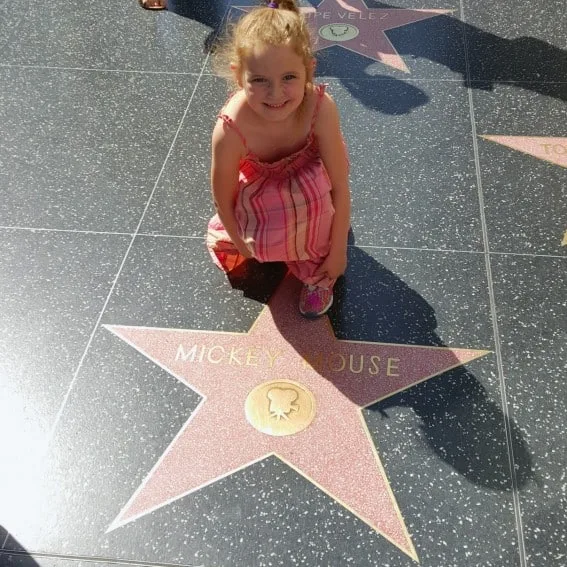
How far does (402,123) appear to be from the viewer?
8.77 ft

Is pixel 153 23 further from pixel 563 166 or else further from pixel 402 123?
pixel 563 166

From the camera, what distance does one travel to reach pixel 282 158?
173 cm

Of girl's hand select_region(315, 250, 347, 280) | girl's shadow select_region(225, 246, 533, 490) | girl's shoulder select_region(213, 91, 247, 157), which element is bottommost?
girl's shadow select_region(225, 246, 533, 490)

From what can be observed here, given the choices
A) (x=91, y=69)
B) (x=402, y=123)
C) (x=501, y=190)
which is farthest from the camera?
(x=91, y=69)

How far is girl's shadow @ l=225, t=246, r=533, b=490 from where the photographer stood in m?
1.57

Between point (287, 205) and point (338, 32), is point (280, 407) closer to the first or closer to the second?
point (287, 205)

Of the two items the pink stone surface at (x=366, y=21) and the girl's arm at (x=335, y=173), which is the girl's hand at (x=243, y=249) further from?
the pink stone surface at (x=366, y=21)

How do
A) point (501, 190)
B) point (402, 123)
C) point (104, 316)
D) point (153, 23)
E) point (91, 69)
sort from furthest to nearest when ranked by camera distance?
point (153, 23)
point (91, 69)
point (402, 123)
point (501, 190)
point (104, 316)

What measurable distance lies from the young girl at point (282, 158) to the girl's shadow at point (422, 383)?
0.11m

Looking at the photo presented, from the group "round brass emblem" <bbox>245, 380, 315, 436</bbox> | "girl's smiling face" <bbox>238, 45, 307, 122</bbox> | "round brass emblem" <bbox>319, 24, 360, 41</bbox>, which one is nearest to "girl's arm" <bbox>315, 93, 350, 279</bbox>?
"girl's smiling face" <bbox>238, 45, 307, 122</bbox>

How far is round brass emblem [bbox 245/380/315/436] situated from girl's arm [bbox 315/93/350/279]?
0.39 meters

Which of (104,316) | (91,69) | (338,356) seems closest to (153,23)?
(91,69)

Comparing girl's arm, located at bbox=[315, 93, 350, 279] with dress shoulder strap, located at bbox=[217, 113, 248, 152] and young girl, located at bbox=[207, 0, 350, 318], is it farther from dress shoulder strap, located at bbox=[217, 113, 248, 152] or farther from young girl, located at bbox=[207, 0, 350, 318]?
dress shoulder strap, located at bbox=[217, 113, 248, 152]

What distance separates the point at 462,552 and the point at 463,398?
16.6 inches
